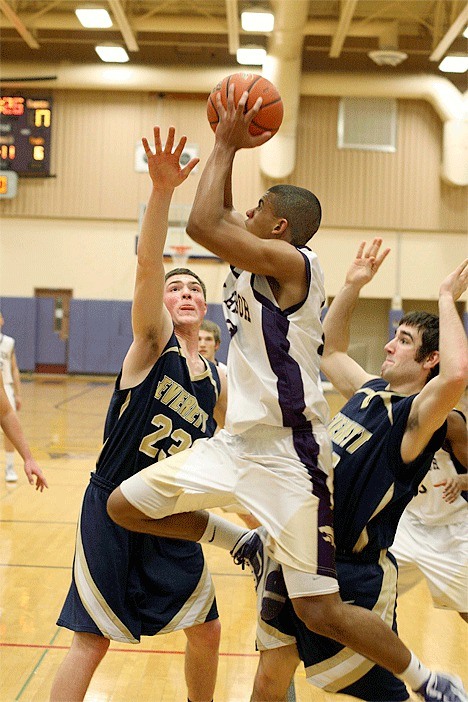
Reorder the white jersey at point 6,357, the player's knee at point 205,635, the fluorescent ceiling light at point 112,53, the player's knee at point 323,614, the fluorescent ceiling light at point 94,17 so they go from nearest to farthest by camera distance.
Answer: the player's knee at point 323,614
the player's knee at point 205,635
the white jersey at point 6,357
the fluorescent ceiling light at point 94,17
the fluorescent ceiling light at point 112,53

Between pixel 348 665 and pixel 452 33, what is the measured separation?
15443mm

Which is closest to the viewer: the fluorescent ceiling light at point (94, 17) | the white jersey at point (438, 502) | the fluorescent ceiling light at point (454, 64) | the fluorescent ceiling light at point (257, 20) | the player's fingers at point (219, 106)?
the player's fingers at point (219, 106)

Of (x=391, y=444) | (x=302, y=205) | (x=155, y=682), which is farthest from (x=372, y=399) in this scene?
(x=155, y=682)

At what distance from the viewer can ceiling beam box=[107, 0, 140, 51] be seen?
602 inches

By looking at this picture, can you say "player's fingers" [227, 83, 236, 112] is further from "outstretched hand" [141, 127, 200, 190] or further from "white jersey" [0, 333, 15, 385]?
"white jersey" [0, 333, 15, 385]

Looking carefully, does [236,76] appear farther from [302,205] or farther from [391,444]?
[391,444]

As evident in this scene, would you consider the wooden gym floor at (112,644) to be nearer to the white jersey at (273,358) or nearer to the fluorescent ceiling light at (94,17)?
the white jersey at (273,358)

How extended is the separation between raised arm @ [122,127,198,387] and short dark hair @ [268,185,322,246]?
0.38 metres

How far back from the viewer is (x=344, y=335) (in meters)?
3.62

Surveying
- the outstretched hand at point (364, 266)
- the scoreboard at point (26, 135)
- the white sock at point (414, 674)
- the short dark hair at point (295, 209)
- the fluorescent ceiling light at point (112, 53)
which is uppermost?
the fluorescent ceiling light at point (112, 53)

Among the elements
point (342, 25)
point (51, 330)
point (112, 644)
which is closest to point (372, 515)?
point (112, 644)

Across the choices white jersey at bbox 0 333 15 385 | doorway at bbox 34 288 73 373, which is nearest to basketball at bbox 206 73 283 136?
white jersey at bbox 0 333 15 385

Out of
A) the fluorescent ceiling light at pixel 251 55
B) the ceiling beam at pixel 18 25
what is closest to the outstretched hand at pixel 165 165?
the ceiling beam at pixel 18 25

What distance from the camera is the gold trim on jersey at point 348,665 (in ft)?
9.38
